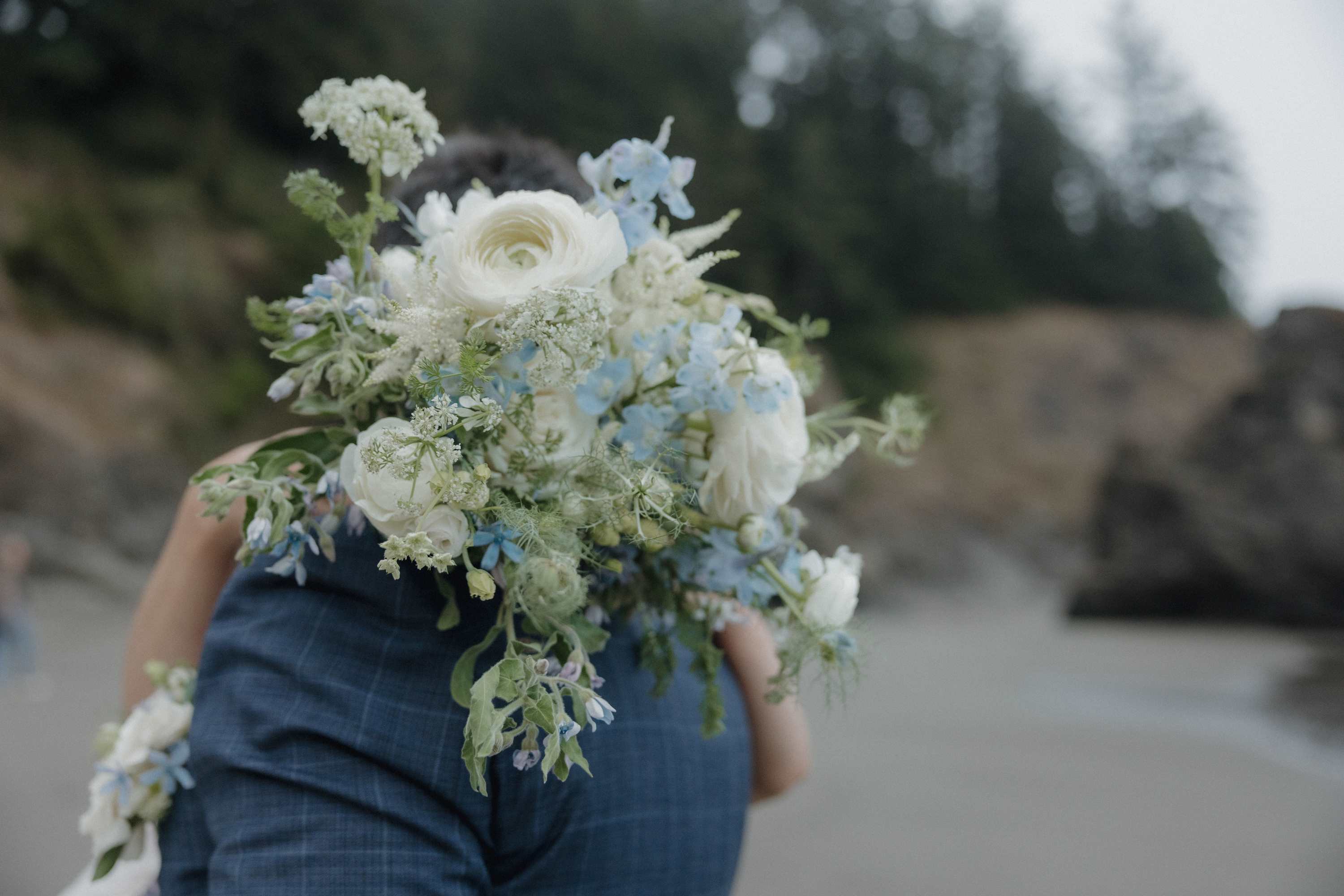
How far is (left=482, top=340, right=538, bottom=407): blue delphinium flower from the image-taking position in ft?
2.98

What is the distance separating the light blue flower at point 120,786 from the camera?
1.12 m

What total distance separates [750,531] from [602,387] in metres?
0.21

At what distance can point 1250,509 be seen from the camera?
387 inches

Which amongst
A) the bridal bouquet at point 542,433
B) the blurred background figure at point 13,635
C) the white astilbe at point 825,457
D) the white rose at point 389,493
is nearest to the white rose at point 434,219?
the bridal bouquet at point 542,433

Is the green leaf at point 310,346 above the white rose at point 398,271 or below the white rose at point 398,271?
below

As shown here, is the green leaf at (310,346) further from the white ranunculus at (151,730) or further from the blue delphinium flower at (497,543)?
the white ranunculus at (151,730)

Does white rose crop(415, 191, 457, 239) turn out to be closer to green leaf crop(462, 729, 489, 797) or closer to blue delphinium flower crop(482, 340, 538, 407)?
blue delphinium flower crop(482, 340, 538, 407)

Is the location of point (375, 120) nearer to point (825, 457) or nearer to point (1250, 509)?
point (825, 457)

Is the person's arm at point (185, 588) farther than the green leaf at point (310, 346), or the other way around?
the person's arm at point (185, 588)

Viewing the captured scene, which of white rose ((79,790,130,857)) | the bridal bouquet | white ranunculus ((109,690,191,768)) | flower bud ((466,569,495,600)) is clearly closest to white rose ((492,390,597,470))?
the bridal bouquet

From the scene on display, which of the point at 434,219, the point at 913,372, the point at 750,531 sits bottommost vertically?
the point at 750,531

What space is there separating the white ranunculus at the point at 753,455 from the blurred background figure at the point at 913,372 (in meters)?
0.72

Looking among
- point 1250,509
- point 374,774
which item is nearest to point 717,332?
point 374,774

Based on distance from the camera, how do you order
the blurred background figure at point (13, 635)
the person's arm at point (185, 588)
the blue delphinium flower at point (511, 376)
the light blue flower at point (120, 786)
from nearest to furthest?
the blue delphinium flower at point (511, 376)
the light blue flower at point (120, 786)
the person's arm at point (185, 588)
the blurred background figure at point (13, 635)
